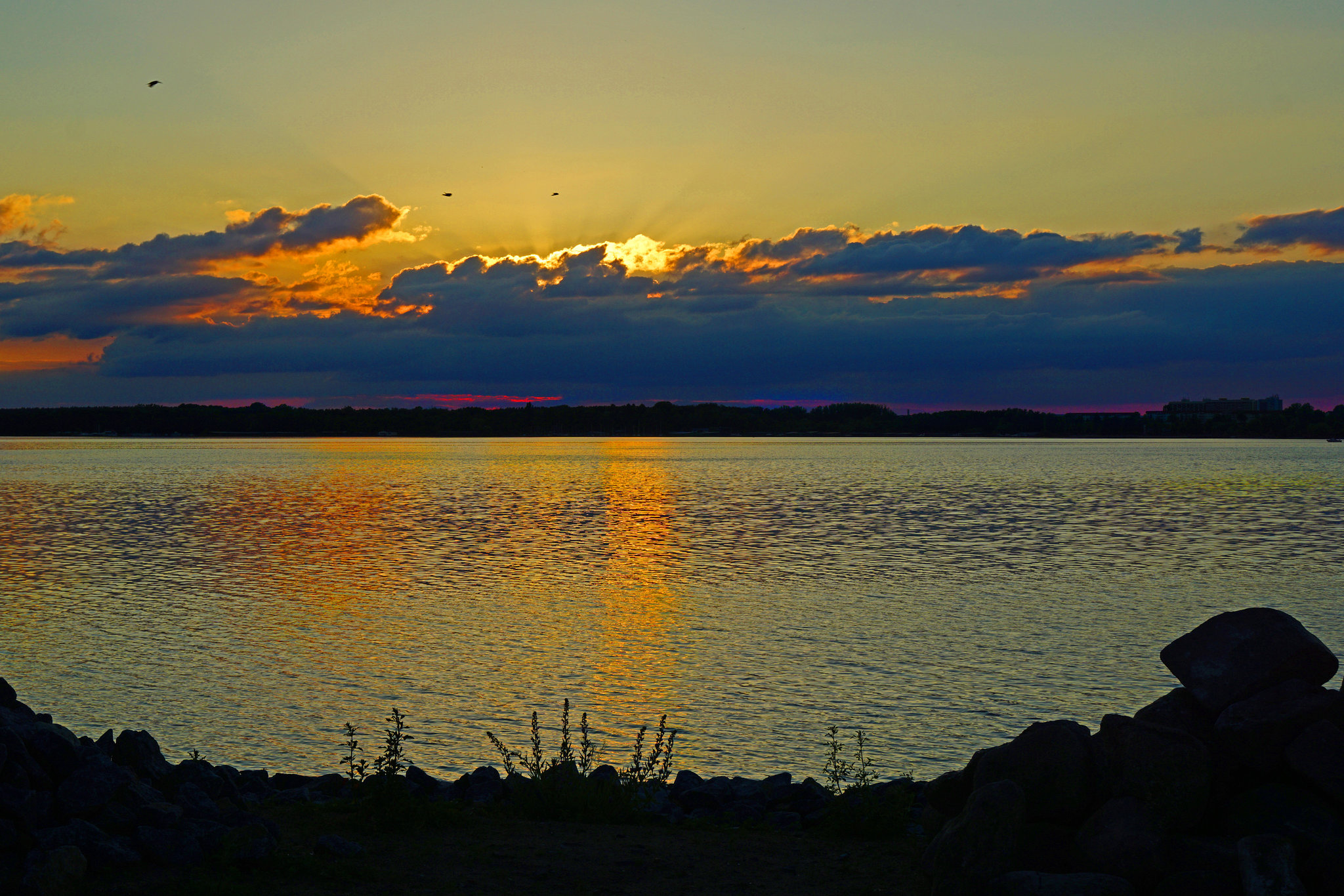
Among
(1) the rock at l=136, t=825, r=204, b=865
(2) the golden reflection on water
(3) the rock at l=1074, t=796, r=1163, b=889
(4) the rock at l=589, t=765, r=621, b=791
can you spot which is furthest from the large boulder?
(2) the golden reflection on water

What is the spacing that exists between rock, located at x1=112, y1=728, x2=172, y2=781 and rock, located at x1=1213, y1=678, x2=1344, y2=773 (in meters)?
11.7

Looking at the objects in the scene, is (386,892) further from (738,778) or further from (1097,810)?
(1097,810)

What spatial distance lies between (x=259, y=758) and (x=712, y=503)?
195ft

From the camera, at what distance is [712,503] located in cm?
7544

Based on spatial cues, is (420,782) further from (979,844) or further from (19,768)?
(979,844)

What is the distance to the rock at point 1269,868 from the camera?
8.84 meters

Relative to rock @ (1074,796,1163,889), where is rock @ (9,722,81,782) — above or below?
above

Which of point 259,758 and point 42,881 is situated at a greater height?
point 42,881

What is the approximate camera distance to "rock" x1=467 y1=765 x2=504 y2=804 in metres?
13.3

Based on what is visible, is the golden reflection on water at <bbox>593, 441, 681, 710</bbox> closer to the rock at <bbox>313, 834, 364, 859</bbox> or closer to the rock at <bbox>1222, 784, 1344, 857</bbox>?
the rock at <bbox>313, 834, 364, 859</bbox>

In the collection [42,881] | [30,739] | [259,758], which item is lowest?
[259,758]

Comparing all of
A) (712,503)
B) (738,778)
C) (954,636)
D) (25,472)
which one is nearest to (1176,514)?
(712,503)

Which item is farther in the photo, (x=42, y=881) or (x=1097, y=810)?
(x=1097, y=810)

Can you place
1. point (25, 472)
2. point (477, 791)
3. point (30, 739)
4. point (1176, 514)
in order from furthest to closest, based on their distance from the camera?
point (25, 472) → point (1176, 514) → point (477, 791) → point (30, 739)
